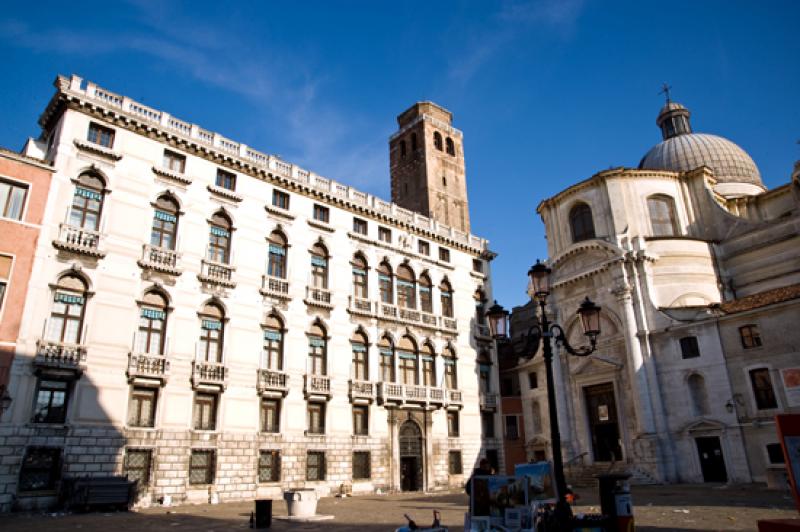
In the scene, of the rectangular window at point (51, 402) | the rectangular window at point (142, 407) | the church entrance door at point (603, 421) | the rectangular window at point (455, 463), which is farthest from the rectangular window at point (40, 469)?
the church entrance door at point (603, 421)

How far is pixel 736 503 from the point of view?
16531 mm

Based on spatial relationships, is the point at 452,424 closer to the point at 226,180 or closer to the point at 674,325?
the point at 674,325

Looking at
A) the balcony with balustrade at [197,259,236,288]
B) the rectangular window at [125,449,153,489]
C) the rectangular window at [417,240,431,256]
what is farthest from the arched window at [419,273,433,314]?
the rectangular window at [125,449,153,489]

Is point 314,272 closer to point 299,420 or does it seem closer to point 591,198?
point 299,420

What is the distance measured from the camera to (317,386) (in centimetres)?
2519

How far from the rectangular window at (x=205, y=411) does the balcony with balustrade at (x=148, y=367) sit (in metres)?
1.73

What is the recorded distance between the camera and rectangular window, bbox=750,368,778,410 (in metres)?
24.7

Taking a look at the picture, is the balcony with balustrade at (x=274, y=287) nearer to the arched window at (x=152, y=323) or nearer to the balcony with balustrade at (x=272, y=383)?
the balcony with balustrade at (x=272, y=383)

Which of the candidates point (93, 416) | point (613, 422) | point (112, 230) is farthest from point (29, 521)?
point (613, 422)

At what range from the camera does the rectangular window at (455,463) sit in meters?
30.1

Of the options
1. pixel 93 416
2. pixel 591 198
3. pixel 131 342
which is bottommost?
pixel 93 416

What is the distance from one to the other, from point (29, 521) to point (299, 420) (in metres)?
11.0

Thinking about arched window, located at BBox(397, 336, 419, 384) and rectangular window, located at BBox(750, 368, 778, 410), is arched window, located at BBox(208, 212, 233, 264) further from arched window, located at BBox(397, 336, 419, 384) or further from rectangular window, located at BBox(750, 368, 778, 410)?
rectangular window, located at BBox(750, 368, 778, 410)

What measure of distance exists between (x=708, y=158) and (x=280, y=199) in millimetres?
31366
